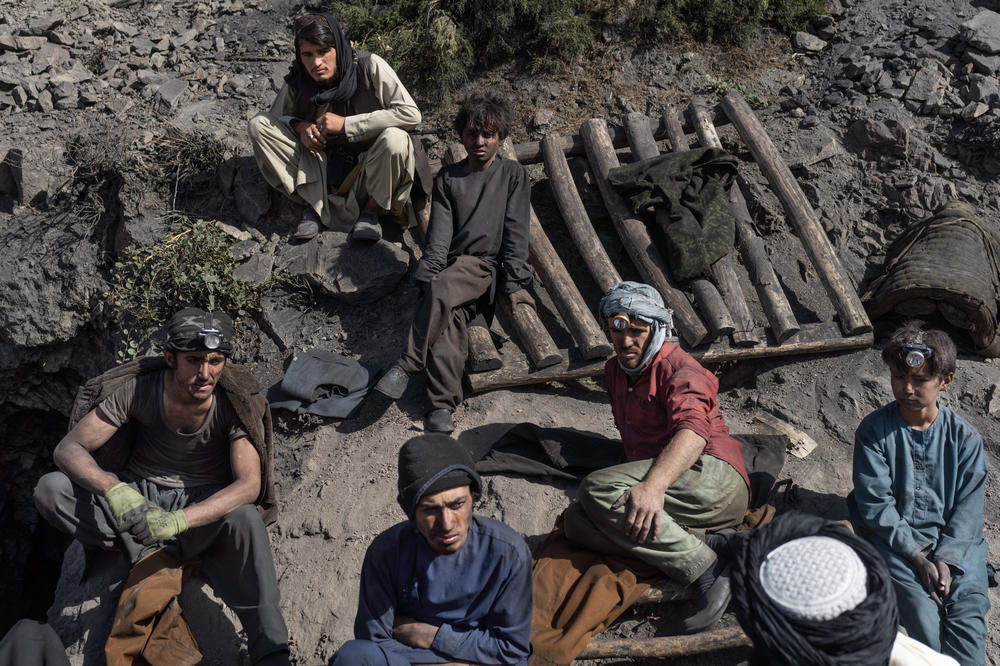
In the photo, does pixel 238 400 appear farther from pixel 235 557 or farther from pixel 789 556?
pixel 789 556

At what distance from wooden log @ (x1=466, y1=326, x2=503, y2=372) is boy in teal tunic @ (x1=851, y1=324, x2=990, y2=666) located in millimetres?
2011

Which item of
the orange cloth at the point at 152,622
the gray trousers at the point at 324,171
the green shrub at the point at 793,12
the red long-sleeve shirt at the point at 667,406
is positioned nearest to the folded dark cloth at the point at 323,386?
the gray trousers at the point at 324,171

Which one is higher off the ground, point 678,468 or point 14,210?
point 678,468

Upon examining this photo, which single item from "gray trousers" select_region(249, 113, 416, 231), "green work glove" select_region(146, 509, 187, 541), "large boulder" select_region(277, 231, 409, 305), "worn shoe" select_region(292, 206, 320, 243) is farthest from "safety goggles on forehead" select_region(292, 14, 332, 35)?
"green work glove" select_region(146, 509, 187, 541)

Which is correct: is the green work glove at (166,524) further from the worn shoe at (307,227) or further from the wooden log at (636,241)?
the wooden log at (636,241)

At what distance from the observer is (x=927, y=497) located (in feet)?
12.1

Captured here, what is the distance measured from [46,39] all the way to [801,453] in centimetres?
664

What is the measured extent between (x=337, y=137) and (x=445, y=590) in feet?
11.3

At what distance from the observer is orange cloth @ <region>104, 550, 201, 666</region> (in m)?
3.54

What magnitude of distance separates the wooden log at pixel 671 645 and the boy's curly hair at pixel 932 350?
1294mm

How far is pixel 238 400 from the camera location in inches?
150

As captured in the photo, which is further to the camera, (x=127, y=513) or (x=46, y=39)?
(x=46, y=39)

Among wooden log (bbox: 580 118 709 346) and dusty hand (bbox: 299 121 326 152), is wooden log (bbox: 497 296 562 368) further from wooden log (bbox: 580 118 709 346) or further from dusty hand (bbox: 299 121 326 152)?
dusty hand (bbox: 299 121 326 152)

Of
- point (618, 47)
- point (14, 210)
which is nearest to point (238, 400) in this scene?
point (14, 210)
